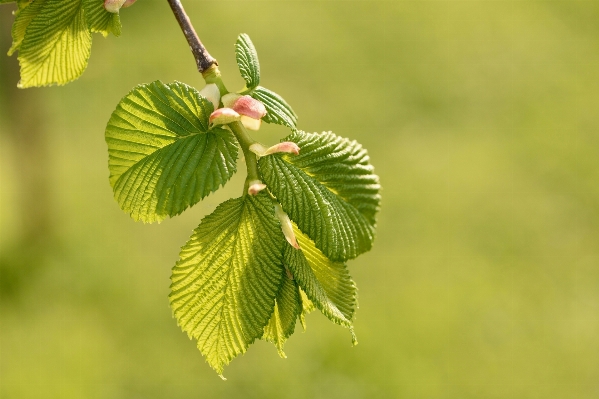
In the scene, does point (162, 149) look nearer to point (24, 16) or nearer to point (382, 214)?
point (24, 16)

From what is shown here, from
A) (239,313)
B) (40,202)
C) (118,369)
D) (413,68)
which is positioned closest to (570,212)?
(413,68)

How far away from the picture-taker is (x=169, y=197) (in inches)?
22.5

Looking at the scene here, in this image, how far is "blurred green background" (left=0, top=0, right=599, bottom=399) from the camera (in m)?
2.83

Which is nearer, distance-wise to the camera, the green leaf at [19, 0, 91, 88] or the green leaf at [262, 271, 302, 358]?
the green leaf at [262, 271, 302, 358]

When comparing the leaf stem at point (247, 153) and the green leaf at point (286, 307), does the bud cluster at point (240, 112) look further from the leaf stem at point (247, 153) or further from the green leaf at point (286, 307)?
the green leaf at point (286, 307)

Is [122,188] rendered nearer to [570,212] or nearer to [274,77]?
[570,212]

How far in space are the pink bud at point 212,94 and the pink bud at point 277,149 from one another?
0.06 meters

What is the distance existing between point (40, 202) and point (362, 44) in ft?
8.57

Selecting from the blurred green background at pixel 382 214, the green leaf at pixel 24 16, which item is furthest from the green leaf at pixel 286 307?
the blurred green background at pixel 382 214

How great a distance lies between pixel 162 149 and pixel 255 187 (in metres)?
0.10

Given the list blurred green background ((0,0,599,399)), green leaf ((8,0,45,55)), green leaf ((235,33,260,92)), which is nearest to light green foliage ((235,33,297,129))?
green leaf ((235,33,260,92))

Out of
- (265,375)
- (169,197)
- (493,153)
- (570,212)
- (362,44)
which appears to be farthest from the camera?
(362,44)

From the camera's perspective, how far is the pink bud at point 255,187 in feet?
1.86

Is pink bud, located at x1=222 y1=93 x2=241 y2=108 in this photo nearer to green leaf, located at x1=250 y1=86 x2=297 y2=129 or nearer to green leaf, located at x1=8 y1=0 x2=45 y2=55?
green leaf, located at x1=250 y1=86 x2=297 y2=129
